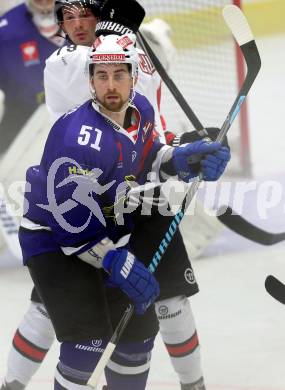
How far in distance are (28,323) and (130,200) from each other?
0.49 metres

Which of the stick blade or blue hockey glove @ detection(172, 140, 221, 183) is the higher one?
the stick blade

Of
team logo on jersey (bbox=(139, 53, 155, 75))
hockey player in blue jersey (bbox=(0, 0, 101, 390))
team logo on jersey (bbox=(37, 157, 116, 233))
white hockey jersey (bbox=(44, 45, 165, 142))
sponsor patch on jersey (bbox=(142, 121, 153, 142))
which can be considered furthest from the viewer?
hockey player in blue jersey (bbox=(0, 0, 101, 390))

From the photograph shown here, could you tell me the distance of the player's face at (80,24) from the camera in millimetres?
2896

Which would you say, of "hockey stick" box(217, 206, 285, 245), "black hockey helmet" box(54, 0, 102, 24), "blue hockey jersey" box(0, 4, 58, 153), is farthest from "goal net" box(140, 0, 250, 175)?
"black hockey helmet" box(54, 0, 102, 24)

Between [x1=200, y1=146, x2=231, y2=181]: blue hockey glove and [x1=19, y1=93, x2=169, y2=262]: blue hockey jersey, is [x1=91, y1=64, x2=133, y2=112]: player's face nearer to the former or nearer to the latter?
[x1=19, y1=93, x2=169, y2=262]: blue hockey jersey

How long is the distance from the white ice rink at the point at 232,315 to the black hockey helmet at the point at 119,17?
1107 mm

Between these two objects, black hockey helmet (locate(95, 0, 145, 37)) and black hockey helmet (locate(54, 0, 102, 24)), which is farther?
black hockey helmet (locate(54, 0, 102, 24))

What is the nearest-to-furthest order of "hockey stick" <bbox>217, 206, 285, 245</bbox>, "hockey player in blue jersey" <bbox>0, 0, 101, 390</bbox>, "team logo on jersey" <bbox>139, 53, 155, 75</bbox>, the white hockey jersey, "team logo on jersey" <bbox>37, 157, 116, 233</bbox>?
"team logo on jersey" <bbox>37, 157, 116, 233</bbox>, the white hockey jersey, "team logo on jersey" <bbox>139, 53, 155, 75</bbox>, "hockey stick" <bbox>217, 206, 285, 245</bbox>, "hockey player in blue jersey" <bbox>0, 0, 101, 390</bbox>

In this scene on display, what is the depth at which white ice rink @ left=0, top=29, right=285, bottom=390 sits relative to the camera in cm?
329

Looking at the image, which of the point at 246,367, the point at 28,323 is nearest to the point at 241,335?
the point at 246,367

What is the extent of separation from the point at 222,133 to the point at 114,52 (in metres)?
0.40

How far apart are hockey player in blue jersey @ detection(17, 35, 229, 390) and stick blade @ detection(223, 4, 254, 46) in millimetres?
427

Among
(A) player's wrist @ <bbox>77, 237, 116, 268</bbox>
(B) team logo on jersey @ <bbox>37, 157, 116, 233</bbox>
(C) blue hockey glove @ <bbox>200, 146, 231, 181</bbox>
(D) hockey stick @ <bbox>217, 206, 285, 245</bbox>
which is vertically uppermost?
(B) team logo on jersey @ <bbox>37, 157, 116, 233</bbox>

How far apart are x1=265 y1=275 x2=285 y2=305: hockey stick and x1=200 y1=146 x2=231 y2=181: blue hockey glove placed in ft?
1.58
